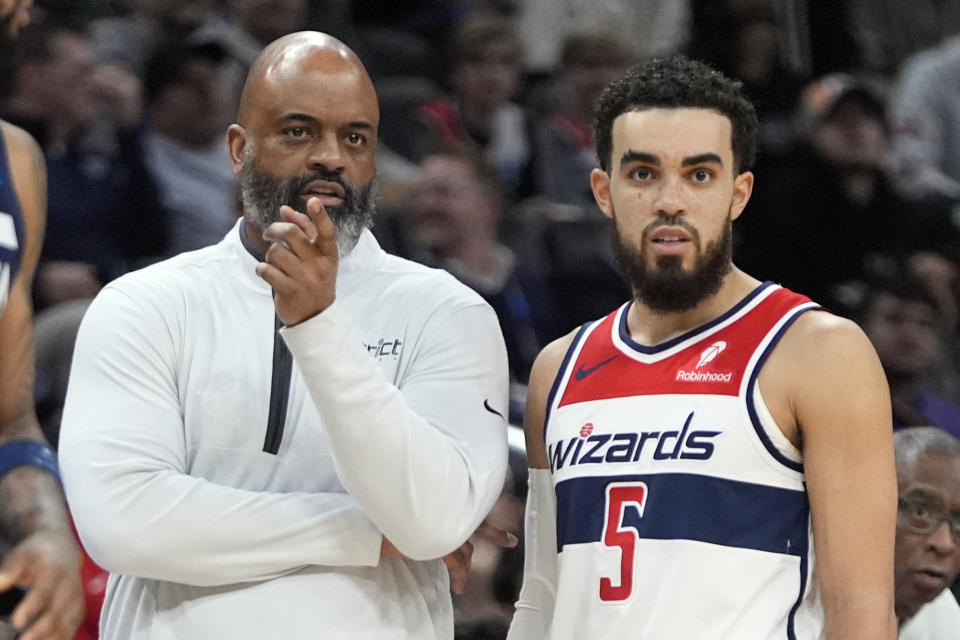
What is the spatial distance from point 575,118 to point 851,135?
1353 millimetres

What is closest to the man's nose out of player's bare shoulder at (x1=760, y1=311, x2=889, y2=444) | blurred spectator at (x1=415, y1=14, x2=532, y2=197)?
player's bare shoulder at (x1=760, y1=311, x2=889, y2=444)

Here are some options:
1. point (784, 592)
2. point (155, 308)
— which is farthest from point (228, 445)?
point (784, 592)

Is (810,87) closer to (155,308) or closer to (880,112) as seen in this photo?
(880,112)

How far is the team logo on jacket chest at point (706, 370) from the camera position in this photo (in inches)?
132

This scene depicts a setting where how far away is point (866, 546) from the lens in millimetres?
3162

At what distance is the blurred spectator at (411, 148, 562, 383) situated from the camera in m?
6.59

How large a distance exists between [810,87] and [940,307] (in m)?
1.44

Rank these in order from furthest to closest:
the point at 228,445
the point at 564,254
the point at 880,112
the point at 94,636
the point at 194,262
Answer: the point at 880,112
the point at 564,254
the point at 94,636
the point at 194,262
the point at 228,445

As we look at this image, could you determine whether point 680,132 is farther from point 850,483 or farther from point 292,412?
point 292,412

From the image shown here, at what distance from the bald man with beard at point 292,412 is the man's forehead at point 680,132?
1.79 ft

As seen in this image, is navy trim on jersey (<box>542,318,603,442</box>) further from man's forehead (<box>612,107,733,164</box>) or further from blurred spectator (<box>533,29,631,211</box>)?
blurred spectator (<box>533,29,631,211</box>)

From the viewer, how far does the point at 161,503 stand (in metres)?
3.29

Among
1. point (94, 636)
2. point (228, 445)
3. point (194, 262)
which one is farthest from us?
point (94, 636)

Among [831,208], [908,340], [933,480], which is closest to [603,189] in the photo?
[933,480]
